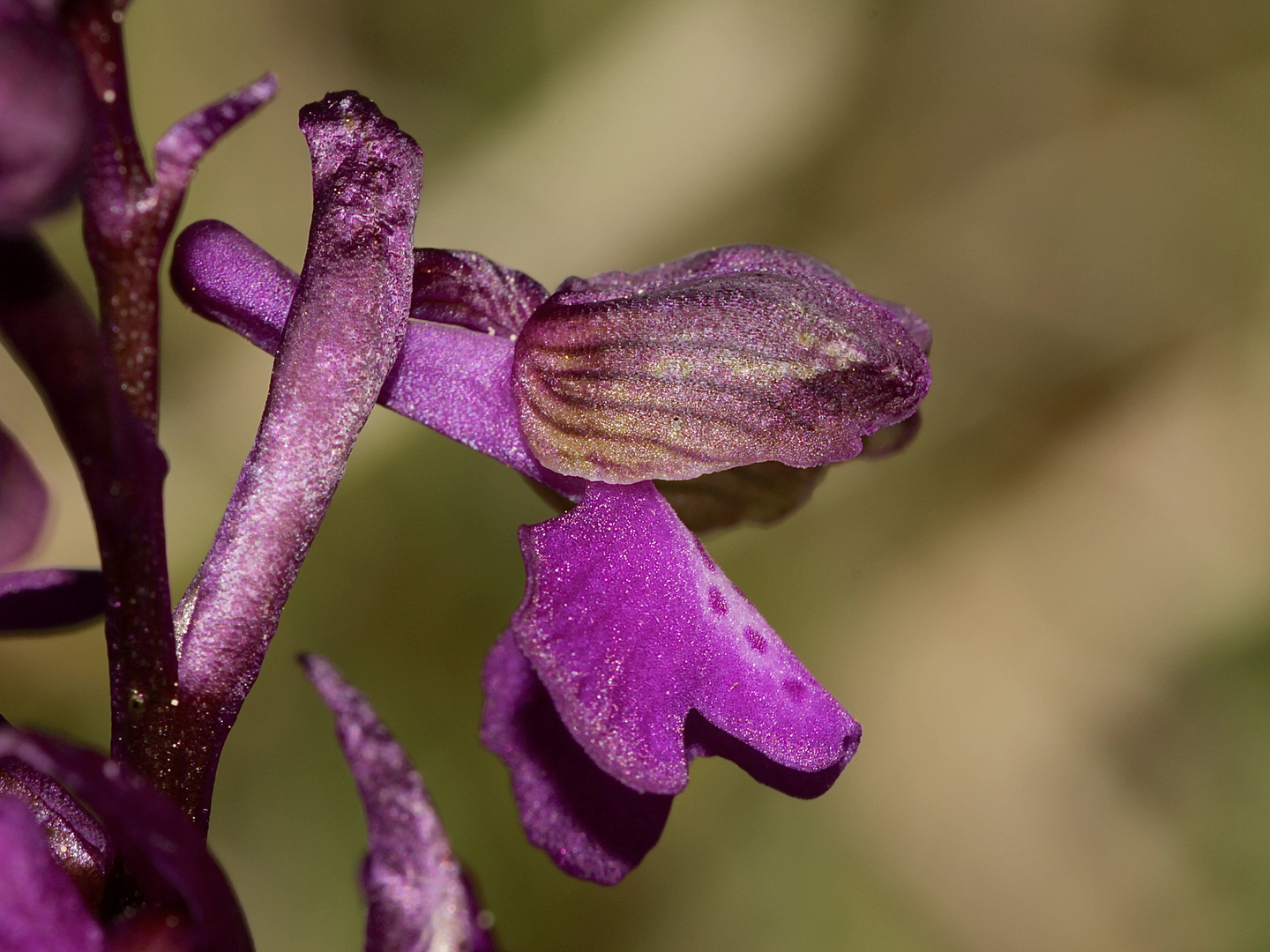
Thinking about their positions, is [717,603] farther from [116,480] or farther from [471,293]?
[116,480]

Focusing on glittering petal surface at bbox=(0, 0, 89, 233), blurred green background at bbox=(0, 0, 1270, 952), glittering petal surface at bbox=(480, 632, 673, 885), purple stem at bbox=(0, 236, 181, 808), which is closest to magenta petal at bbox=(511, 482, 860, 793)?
glittering petal surface at bbox=(480, 632, 673, 885)

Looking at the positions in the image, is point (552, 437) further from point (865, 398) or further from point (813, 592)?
point (813, 592)

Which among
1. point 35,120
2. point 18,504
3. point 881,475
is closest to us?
point 35,120

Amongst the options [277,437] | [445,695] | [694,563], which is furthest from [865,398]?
[445,695]

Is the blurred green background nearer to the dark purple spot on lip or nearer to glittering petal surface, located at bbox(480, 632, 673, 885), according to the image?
glittering petal surface, located at bbox(480, 632, 673, 885)

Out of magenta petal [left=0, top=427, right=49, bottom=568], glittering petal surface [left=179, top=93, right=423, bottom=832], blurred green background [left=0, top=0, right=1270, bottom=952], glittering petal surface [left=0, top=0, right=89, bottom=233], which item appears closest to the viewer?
glittering petal surface [left=0, top=0, right=89, bottom=233]

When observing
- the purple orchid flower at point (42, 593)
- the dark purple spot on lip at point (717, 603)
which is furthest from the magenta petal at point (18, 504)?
the dark purple spot on lip at point (717, 603)

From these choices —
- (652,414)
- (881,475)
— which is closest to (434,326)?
(652,414)
